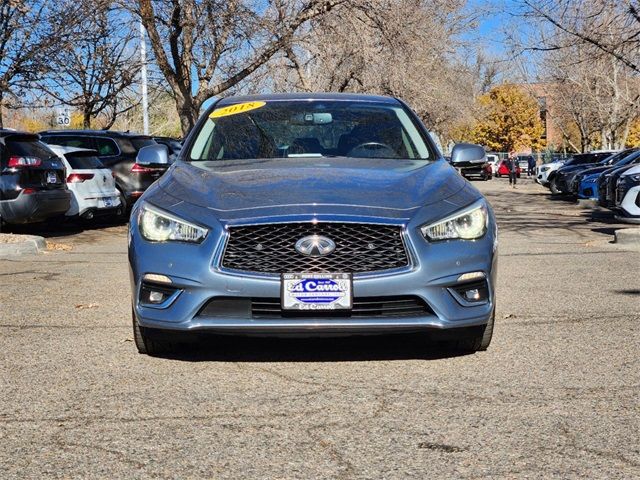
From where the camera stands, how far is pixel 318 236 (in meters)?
5.09

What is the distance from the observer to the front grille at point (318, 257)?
16.6ft

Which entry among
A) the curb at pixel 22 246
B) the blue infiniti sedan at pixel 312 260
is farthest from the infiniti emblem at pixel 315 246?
the curb at pixel 22 246

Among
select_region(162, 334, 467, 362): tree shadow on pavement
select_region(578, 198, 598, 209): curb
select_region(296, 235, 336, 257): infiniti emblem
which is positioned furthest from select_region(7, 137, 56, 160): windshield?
select_region(578, 198, 598, 209): curb

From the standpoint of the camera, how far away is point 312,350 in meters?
5.85

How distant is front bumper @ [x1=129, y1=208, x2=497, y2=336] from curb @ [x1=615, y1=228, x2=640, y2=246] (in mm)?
9049

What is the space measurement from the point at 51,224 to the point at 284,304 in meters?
A: 14.3

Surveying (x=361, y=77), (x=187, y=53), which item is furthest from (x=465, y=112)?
(x=187, y=53)

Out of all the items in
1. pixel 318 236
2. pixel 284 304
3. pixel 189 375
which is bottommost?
pixel 189 375

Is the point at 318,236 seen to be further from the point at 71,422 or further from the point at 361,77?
the point at 361,77

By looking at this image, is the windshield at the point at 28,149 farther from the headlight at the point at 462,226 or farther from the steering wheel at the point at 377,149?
the headlight at the point at 462,226

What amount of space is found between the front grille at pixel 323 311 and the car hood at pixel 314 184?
0.48m

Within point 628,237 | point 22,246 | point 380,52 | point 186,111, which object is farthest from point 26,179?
point 380,52

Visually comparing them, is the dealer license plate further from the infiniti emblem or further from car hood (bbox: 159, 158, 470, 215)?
car hood (bbox: 159, 158, 470, 215)

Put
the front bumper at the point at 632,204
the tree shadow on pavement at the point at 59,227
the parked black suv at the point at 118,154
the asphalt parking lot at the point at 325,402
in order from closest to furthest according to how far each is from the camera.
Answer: the asphalt parking lot at the point at 325,402, the front bumper at the point at 632,204, the tree shadow on pavement at the point at 59,227, the parked black suv at the point at 118,154
